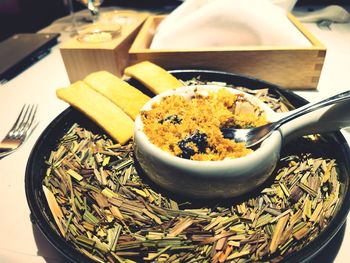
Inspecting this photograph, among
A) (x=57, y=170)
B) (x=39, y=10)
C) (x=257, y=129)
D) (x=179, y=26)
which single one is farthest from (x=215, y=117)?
(x=39, y=10)

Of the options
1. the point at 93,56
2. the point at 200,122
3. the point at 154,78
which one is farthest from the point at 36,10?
the point at 200,122

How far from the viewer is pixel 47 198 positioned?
55 centimetres

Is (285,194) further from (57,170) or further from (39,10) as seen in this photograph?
(39,10)

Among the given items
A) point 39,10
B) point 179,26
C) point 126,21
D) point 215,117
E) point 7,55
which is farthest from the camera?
point 39,10

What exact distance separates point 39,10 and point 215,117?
95.2 inches

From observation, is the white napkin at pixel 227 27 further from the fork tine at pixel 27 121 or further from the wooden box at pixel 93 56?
the fork tine at pixel 27 121

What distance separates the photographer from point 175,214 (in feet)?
1.73

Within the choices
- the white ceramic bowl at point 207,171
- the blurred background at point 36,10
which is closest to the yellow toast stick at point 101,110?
the white ceramic bowl at point 207,171

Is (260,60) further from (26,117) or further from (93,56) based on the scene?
(26,117)

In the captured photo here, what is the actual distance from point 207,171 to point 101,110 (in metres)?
0.33

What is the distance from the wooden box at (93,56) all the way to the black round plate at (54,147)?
0.62 feet

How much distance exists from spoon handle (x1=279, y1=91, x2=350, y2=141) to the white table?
7.6 inches

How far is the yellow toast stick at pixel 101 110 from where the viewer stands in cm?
69

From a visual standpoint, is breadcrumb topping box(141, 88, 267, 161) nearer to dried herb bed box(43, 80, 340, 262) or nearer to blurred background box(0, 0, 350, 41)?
dried herb bed box(43, 80, 340, 262)
